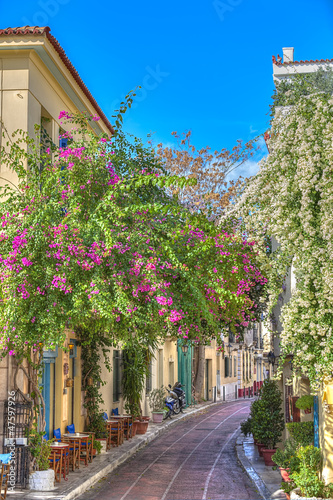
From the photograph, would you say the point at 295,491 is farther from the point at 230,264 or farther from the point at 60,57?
the point at 60,57

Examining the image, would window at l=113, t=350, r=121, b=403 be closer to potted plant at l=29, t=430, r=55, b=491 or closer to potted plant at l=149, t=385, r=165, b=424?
potted plant at l=149, t=385, r=165, b=424

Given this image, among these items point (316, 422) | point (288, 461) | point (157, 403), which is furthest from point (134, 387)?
point (288, 461)

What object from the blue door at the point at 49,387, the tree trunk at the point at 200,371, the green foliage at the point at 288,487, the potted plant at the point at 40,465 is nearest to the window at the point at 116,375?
the blue door at the point at 49,387

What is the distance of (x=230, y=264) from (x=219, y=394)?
3232cm

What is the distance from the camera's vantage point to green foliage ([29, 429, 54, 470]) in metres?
12.2

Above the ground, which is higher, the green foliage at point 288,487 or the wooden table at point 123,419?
the wooden table at point 123,419

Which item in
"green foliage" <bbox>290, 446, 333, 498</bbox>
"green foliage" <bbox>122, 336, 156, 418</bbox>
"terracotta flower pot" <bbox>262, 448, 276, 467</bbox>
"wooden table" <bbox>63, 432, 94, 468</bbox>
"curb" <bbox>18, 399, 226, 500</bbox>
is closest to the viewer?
"green foliage" <bbox>290, 446, 333, 498</bbox>

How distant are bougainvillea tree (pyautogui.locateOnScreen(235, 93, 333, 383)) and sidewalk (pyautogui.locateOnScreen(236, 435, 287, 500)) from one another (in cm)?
301

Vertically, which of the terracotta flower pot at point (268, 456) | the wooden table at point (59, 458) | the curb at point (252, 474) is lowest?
the curb at point (252, 474)

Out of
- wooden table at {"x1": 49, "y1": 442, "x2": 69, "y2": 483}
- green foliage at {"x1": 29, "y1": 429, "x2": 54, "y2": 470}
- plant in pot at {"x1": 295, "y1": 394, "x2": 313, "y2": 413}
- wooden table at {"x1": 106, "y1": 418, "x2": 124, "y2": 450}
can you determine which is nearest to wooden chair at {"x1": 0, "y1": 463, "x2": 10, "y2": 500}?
green foliage at {"x1": 29, "y1": 429, "x2": 54, "y2": 470}

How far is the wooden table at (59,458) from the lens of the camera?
1295cm

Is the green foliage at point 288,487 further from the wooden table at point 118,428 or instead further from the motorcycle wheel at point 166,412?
the motorcycle wheel at point 166,412

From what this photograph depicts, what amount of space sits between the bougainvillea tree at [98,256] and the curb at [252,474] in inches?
132

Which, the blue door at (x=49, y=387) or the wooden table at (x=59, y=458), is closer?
the wooden table at (x=59, y=458)
